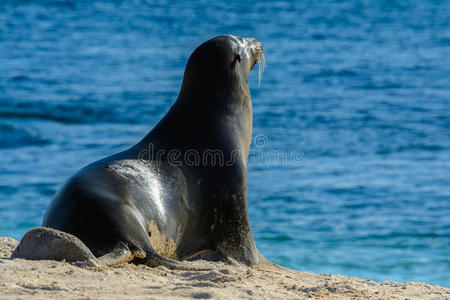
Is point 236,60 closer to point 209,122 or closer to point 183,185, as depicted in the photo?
point 209,122

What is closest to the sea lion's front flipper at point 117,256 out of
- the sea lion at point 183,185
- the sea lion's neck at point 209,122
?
Answer: the sea lion at point 183,185

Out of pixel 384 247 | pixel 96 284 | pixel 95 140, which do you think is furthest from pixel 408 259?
pixel 95 140

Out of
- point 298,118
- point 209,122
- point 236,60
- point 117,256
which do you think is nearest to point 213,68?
point 236,60

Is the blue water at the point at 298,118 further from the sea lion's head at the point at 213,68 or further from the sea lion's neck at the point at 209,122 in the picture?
the sea lion's head at the point at 213,68

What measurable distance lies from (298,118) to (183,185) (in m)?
9.90

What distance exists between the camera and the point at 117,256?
450cm

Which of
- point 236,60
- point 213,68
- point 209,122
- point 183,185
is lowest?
point 183,185

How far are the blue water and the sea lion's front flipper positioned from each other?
3740 millimetres

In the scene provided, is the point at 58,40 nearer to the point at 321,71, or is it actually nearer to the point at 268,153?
the point at 321,71

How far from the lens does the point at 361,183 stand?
10.7 m

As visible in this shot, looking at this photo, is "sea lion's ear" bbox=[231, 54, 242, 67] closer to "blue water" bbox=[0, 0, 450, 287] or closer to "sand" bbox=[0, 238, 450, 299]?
"sand" bbox=[0, 238, 450, 299]

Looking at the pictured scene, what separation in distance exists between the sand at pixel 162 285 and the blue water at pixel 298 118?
129 inches

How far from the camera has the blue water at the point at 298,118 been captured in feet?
29.9

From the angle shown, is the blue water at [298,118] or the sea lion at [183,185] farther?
the blue water at [298,118]
